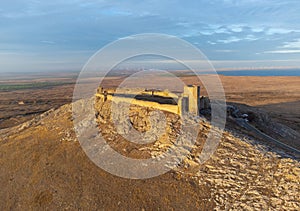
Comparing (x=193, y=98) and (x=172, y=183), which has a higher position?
(x=193, y=98)

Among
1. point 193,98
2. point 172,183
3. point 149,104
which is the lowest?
point 172,183

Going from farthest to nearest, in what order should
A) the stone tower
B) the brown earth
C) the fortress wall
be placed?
the fortress wall, the stone tower, the brown earth

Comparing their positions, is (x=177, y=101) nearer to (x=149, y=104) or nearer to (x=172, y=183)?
(x=149, y=104)

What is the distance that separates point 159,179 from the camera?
12.2m

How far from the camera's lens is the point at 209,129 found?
14500mm

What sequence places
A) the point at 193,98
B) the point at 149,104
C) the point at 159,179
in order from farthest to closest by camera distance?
the point at 149,104 → the point at 193,98 → the point at 159,179

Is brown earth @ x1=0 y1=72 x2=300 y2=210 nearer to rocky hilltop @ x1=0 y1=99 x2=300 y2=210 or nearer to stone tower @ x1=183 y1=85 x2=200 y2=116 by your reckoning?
rocky hilltop @ x1=0 y1=99 x2=300 y2=210

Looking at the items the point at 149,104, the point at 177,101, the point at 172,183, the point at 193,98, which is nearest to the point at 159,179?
the point at 172,183

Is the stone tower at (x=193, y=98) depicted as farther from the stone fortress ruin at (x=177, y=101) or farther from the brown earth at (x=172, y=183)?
the brown earth at (x=172, y=183)

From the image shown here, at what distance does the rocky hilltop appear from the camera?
10.6 metres

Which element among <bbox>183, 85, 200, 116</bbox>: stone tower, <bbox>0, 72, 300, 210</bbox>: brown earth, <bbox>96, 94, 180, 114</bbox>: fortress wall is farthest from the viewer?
<bbox>96, 94, 180, 114</bbox>: fortress wall

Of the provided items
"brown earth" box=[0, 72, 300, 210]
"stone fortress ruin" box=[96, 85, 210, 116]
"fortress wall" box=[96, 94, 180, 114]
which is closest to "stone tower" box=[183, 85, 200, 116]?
"stone fortress ruin" box=[96, 85, 210, 116]

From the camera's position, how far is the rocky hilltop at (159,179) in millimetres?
10609

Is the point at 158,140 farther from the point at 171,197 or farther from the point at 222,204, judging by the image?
the point at 222,204
